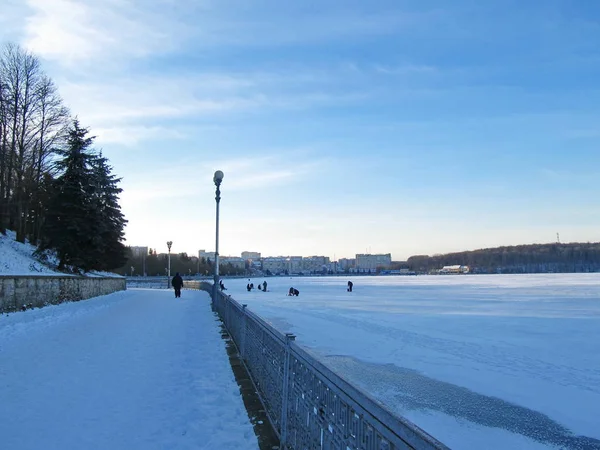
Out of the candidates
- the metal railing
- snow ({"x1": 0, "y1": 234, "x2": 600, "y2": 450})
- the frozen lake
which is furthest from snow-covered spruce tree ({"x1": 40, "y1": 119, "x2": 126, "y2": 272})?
the metal railing

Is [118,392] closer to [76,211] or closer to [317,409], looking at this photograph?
[317,409]

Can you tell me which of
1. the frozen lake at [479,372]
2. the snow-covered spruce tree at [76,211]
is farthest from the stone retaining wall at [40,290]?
the frozen lake at [479,372]

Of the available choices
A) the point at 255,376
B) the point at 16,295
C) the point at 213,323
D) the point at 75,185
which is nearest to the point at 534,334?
the point at 213,323

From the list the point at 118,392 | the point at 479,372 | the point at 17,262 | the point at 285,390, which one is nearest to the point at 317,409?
the point at 285,390

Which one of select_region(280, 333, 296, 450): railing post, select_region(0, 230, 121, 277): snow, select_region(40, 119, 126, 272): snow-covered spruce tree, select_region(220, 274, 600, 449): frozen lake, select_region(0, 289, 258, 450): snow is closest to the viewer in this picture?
select_region(280, 333, 296, 450): railing post

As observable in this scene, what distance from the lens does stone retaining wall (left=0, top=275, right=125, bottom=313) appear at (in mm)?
14289

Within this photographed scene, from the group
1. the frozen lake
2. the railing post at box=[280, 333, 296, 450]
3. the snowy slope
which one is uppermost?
the snowy slope

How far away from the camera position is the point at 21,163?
33.6 meters

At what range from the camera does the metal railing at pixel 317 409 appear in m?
2.24

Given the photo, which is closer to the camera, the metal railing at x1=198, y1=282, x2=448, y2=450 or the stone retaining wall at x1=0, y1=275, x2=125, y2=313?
the metal railing at x1=198, y1=282, x2=448, y2=450

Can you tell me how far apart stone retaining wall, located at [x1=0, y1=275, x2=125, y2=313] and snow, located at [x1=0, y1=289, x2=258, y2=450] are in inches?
97.3

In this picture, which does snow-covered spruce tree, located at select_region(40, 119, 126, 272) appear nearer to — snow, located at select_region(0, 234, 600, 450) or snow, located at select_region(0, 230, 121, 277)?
snow, located at select_region(0, 230, 121, 277)

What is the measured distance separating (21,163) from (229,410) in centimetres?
3409

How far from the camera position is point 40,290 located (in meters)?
17.0
